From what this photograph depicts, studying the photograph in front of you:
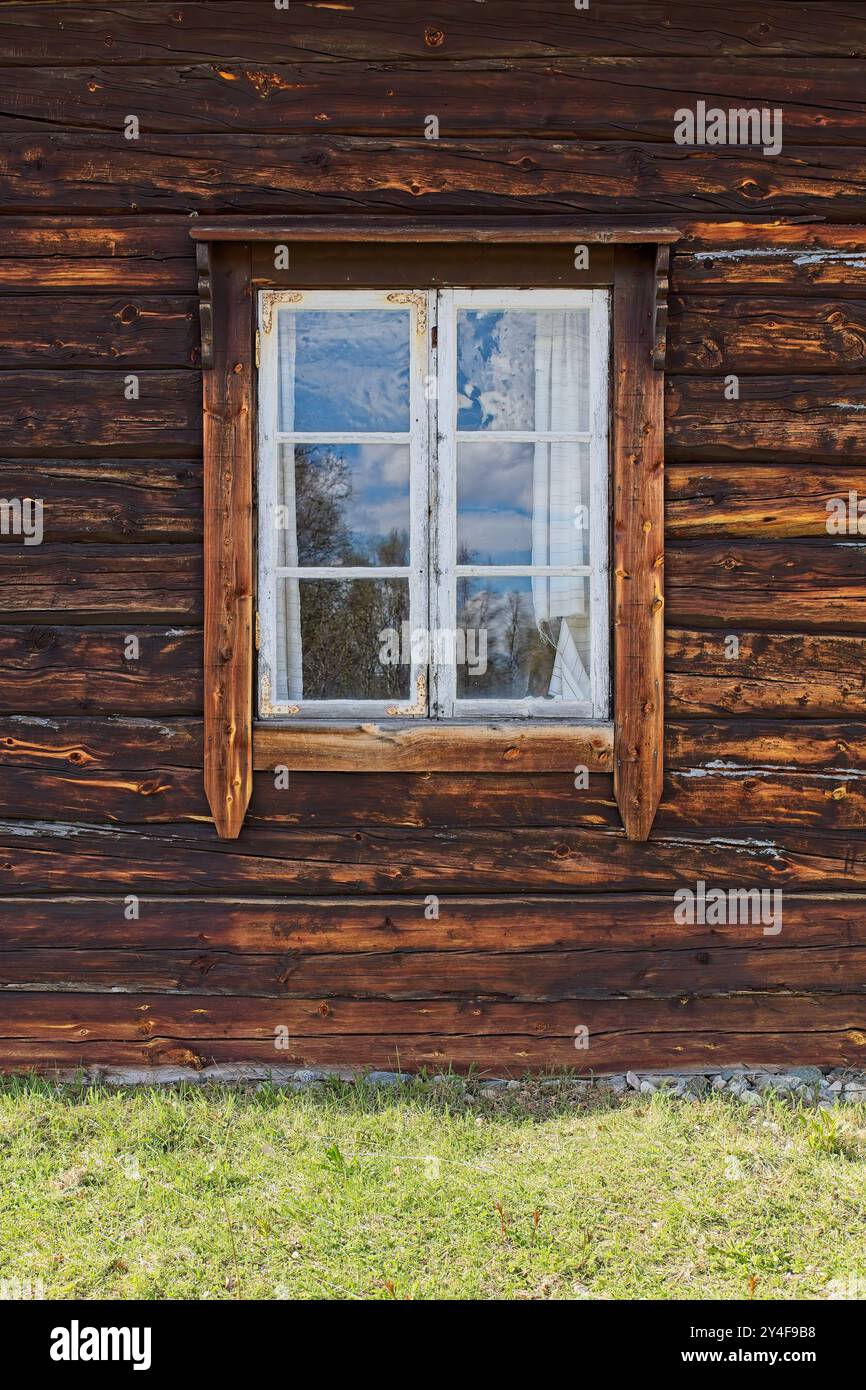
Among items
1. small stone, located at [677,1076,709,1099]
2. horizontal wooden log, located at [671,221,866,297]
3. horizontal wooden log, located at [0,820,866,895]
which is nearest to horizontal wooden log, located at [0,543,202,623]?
horizontal wooden log, located at [0,820,866,895]

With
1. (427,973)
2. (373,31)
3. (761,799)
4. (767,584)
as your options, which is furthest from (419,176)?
(427,973)

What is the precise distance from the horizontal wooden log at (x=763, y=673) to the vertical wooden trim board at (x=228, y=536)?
1455 mm

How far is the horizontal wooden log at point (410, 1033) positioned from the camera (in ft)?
11.2

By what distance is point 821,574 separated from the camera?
134 inches

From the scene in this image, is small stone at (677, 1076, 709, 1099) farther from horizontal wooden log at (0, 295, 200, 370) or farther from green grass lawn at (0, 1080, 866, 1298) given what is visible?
horizontal wooden log at (0, 295, 200, 370)

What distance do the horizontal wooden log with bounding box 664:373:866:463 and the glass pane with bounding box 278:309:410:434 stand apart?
Result: 94cm

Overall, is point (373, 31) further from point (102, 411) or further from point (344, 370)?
point (102, 411)

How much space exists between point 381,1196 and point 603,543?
2147 mm

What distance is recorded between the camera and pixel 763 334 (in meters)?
3.37

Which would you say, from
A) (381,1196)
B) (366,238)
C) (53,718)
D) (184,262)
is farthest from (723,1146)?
(184,262)

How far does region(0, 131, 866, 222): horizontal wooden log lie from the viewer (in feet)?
10.9

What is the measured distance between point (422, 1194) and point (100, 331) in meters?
2.89
